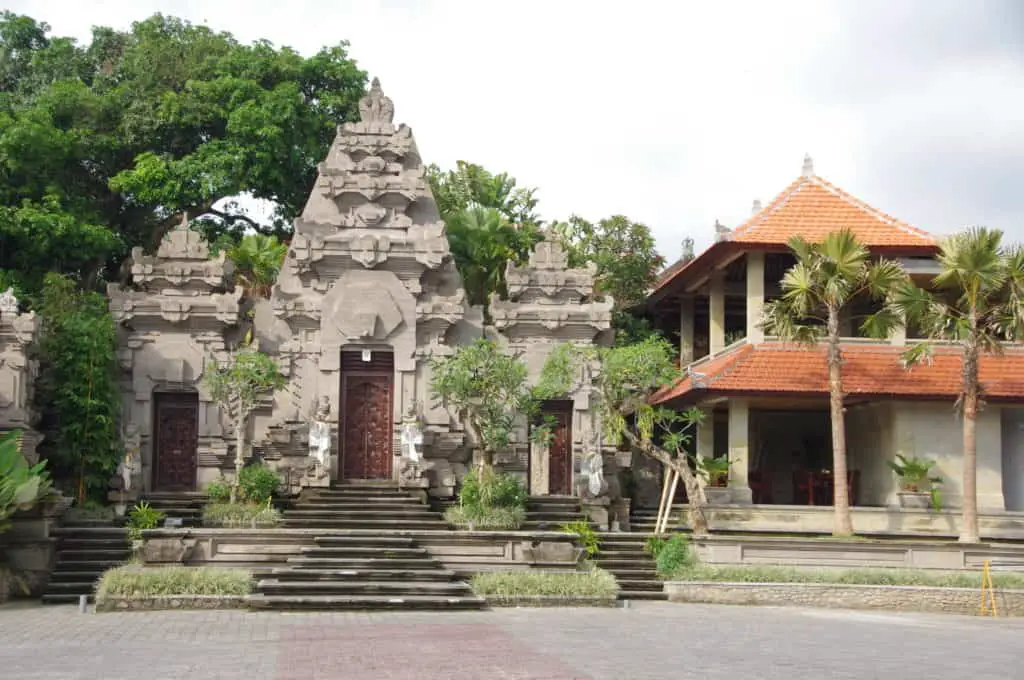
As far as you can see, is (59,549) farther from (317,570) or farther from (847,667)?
(847,667)

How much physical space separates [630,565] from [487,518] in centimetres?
267

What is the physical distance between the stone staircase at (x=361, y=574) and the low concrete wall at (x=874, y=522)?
236 inches

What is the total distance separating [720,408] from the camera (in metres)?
30.2

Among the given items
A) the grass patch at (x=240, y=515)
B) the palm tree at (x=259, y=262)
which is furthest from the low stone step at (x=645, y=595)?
the palm tree at (x=259, y=262)

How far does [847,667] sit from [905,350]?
14498mm

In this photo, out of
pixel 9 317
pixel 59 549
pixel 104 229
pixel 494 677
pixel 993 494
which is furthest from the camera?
pixel 104 229

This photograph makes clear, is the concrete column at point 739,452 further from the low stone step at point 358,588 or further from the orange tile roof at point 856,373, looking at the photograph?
the low stone step at point 358,588

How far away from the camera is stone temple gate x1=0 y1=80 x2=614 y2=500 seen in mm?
25547

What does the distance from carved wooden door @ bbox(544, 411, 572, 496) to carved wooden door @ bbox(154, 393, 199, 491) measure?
7382mm

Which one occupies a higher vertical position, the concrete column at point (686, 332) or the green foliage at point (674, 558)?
the concrete column at point (686, 332)

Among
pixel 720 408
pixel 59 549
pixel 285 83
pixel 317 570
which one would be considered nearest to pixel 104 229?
pixel 285 83

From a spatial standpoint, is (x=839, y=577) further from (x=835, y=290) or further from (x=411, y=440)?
(x=411, y=440)

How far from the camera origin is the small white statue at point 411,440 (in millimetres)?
24297

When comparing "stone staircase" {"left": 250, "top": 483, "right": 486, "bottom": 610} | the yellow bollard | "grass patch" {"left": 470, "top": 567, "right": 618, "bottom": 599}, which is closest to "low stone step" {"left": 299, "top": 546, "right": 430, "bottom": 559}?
Answer: "stone staircase" {"left": 250, "top": 483, "right": 486, "bottom": 610}
